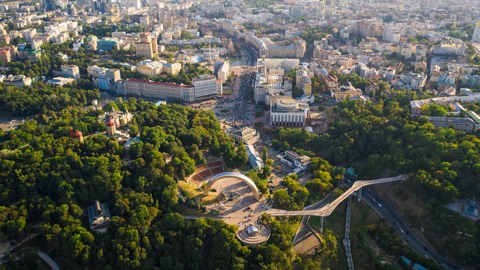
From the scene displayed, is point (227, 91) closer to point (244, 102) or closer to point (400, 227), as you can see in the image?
point (244, 102)

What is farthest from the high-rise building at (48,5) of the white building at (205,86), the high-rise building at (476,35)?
the high-rise building at (476,35)

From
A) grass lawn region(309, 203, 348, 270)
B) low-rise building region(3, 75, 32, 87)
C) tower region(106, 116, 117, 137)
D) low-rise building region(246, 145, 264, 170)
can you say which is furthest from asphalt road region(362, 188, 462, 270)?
low-rise building region(3, 75, 32, 87)

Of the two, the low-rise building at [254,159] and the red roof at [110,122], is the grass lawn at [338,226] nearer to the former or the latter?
the low-rise building at [254,159]

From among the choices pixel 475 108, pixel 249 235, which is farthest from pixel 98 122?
pixel 475 108

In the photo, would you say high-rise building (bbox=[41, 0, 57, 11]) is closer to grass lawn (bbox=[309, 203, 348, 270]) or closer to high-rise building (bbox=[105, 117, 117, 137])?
high-rise building (bbox=[105, 117, 117, 137])

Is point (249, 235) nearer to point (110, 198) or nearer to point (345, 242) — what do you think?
point (345, 242)
